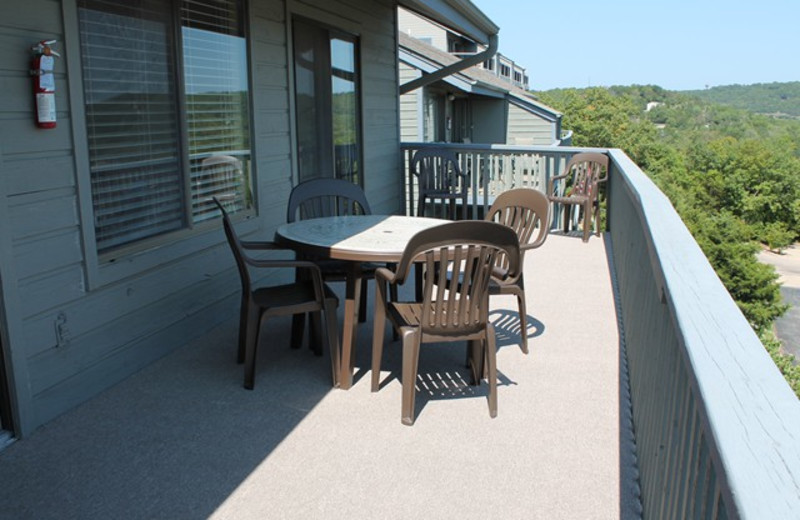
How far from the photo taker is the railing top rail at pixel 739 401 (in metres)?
0.84

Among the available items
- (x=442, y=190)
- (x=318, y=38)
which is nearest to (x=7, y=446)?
(x=318, y=38)

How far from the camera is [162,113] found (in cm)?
381

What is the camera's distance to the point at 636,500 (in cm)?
249

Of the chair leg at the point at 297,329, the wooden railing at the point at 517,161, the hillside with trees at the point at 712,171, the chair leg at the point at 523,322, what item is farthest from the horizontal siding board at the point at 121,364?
the hillside with trees at the point at 712,171

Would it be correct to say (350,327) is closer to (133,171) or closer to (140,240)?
(140,240)

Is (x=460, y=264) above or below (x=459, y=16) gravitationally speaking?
below

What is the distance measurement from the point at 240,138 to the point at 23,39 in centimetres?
182

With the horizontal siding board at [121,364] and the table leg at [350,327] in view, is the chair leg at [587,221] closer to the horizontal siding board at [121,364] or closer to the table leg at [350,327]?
the horizontal siding board at [121,364]

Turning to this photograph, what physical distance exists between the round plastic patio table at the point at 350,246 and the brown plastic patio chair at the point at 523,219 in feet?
1.88

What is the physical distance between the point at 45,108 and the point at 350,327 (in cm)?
152

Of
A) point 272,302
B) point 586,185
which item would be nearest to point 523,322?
point 272,302

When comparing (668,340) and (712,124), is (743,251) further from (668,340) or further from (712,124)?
(712,124)

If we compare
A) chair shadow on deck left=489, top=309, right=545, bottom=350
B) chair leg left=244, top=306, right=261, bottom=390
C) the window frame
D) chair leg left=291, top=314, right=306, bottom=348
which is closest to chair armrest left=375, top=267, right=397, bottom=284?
chair leg left=244, top=306, right=261, bottom=390

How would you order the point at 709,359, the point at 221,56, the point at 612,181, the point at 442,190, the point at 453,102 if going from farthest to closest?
the point at 453,102
the point at 442,190
the point at 612,181
the point at 221,56
the point at 709,359
